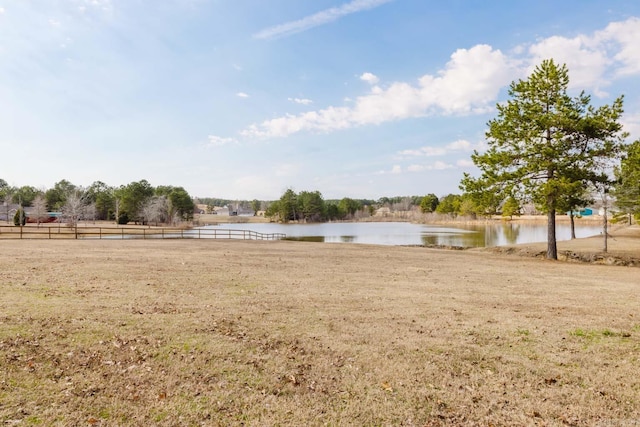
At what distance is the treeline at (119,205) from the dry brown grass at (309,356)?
6832 cm

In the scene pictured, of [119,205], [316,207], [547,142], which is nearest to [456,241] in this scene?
[547,142]

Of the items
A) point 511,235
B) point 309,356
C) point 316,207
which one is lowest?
point 511,235

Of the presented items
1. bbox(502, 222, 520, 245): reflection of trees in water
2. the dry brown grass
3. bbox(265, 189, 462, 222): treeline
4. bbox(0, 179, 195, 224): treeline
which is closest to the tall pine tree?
the dry brown grass

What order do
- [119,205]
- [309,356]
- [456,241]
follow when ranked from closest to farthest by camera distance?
1. [309,356]
2. [456,241]
3. [119,205]

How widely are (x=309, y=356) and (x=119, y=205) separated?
91.7 m

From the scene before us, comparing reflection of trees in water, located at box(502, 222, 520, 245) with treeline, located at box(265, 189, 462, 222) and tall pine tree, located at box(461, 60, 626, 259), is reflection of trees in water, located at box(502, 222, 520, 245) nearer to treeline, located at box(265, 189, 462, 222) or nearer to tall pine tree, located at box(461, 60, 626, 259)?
tall pine tree, located at box(461, 60, 626, 259)

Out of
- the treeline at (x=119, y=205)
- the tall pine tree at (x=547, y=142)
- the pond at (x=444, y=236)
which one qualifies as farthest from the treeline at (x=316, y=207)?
the tall pine tree at (x=547, y=142)

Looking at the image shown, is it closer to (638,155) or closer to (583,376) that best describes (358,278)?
(583,376)

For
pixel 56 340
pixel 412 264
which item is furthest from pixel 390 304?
pixel 412 264

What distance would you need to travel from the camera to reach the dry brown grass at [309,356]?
4211 millimetres

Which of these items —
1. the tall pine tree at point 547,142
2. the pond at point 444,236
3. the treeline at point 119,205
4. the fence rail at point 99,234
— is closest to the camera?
the tall pine tree at point 547,142

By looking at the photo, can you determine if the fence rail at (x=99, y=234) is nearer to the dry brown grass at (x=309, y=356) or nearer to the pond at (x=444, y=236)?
the pond at (x=444, y=236)

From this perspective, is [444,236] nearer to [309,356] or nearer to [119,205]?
[309,356]

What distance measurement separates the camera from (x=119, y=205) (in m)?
85.3
